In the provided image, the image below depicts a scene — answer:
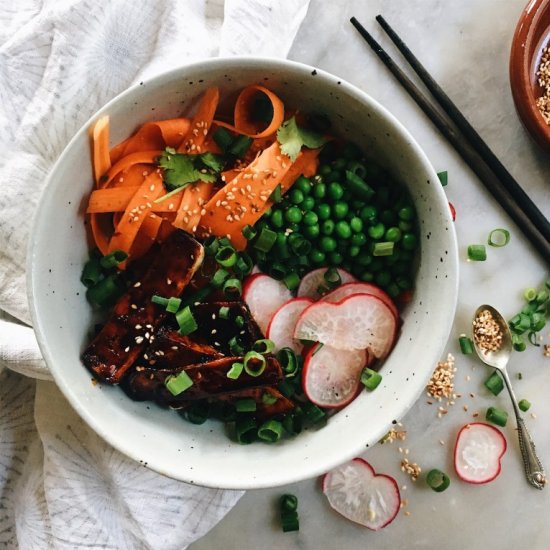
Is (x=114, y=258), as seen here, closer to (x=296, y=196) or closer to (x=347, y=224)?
(x=296, y=196)

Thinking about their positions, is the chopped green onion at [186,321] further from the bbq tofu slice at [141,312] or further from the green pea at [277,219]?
the green pea at [277,219]

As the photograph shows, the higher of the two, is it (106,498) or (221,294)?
(221,294)

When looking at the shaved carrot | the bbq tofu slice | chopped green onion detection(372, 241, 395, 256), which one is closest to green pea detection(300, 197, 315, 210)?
chopped green onion detection(372, 241, 395, 256)

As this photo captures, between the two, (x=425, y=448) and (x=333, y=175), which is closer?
(x=333, y=175)

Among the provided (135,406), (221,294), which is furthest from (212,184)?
(135,406)

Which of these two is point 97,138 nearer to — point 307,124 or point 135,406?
point 307,124

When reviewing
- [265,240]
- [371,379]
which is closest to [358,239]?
[265,240]
